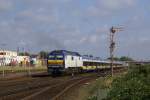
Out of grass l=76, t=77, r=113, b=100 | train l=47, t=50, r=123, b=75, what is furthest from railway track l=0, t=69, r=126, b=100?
train l=47, t=50, r=123, b=75

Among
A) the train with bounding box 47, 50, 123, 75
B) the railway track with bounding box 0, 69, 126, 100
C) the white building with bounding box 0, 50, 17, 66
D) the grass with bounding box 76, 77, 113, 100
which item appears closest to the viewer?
the grass with bounding box 76, 77, 113, 100

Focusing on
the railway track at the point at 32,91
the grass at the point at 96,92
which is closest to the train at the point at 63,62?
the railway track at the point at 32,91

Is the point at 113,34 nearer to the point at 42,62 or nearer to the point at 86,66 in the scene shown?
the point at 86,66

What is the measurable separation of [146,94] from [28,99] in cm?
1134

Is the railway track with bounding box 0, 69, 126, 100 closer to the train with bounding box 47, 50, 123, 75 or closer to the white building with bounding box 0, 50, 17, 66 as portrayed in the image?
the train with bounding box 47, 50, 123, 75

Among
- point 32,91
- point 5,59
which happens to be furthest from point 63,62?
point 5,59

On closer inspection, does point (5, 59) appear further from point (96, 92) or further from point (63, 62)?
point (96, 92)

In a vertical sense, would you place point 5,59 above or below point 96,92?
above

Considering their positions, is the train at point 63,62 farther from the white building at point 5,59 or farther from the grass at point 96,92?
the grass at point 96,92

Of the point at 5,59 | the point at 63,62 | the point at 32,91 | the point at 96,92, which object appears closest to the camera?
the point at 96,92

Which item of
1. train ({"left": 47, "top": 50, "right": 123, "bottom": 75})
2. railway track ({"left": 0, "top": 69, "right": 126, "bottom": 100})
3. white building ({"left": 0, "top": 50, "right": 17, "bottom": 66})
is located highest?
white building ({"left": 0, "top": 50, "right": 17, "bottom": 66})

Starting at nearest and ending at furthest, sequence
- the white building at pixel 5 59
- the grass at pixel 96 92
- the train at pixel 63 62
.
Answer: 1. the grass at pixel 96 92
2. the train at pixel 63 62
3. the white building at pixel 5 59

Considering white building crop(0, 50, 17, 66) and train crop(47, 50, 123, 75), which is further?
white building crop(0, 50, 17, 66)

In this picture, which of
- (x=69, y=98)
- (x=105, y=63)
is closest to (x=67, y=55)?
(x=69, y=98)
